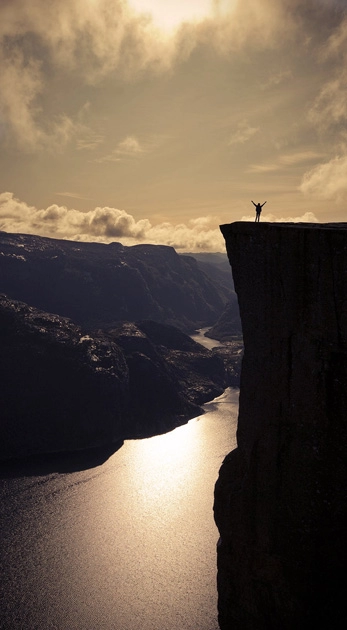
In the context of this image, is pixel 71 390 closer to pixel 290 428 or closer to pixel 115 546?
pixel 115 546

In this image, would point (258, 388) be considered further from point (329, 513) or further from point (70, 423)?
point (70, 423)

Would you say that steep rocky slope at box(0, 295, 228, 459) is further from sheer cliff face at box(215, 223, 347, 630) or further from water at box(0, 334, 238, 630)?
sheer cliff face at box(215, 223, 347, 630)

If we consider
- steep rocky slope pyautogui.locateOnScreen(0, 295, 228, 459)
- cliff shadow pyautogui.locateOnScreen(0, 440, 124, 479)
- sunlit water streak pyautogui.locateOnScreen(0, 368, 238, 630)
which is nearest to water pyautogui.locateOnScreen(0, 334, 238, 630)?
sunlit water streak pyautogui.locateOnScreen(0, 368, 238, 630)

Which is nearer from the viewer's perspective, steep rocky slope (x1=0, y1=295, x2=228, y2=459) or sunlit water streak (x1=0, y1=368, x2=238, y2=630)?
sunlit water streak (x1=0, y1=368, x2=238, y2=630)

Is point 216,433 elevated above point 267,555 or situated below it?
below

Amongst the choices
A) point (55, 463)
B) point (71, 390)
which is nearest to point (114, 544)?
point (55, 463)

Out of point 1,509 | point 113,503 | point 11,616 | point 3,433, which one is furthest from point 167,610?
point 3,433
